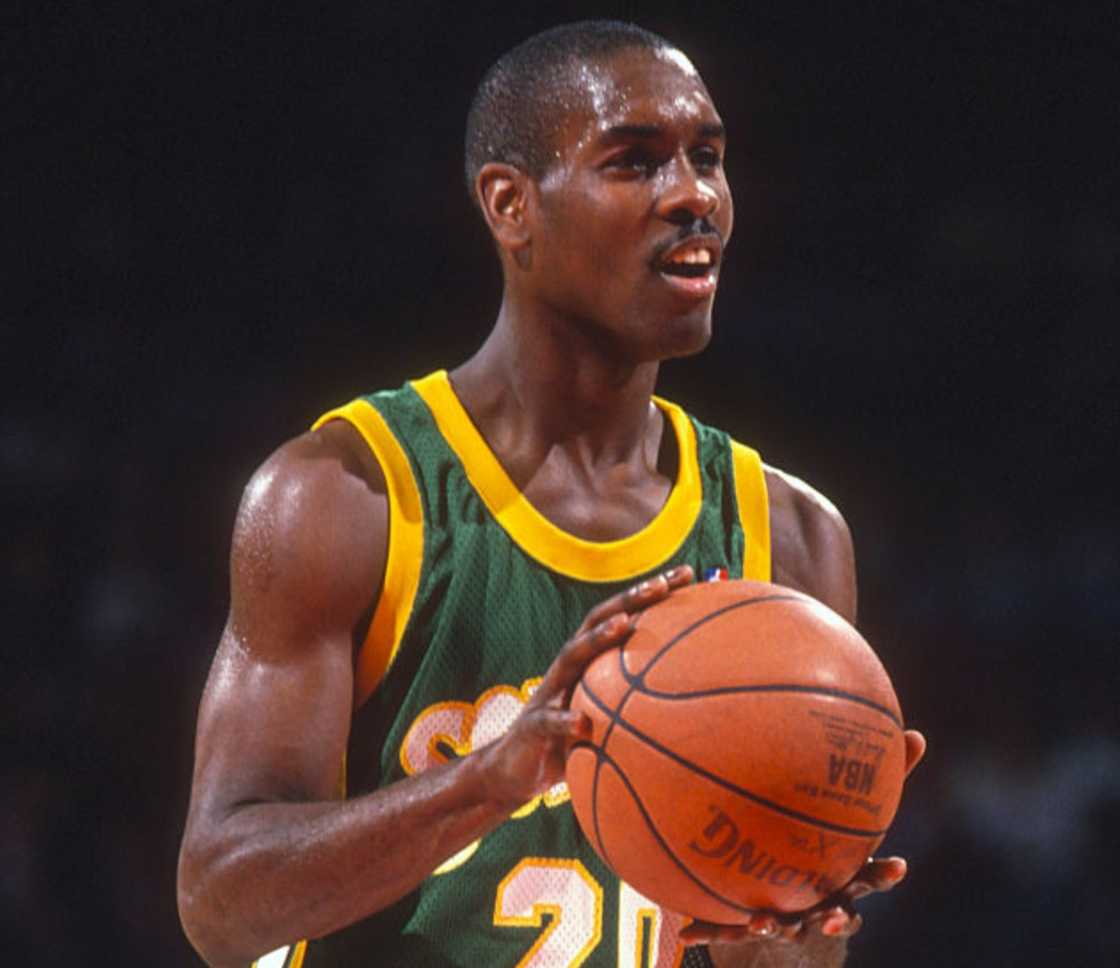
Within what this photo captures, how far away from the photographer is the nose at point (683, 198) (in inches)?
103

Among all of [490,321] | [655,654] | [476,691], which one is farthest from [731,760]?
[490,321]

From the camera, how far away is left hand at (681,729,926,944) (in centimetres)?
208

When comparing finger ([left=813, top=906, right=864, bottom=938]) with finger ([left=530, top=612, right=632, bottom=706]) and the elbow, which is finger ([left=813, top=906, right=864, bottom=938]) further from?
the elbow

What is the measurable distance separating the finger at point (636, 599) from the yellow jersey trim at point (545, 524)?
0.59 metres

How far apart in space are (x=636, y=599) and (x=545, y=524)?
654 millimetres

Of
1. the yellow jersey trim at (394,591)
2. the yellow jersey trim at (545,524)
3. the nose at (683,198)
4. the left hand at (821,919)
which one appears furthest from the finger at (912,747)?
the nose at (683,198)

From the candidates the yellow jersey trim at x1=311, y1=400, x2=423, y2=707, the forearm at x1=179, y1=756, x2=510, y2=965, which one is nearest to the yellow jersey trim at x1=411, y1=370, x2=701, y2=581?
the yellow jersey trim at x1=311, y1=400, x2=423, y2=707

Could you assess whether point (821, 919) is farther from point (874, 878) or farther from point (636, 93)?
point (636, 93)

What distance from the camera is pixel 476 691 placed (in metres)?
2.59

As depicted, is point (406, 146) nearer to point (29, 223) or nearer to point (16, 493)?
point (29, 223)

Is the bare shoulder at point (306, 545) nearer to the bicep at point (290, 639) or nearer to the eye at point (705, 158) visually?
the bicep at point (290, 639)

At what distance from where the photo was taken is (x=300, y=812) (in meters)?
2.26

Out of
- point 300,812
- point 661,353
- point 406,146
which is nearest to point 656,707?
point 300,812

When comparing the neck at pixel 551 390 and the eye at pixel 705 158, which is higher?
the eye at pixel 705 158
